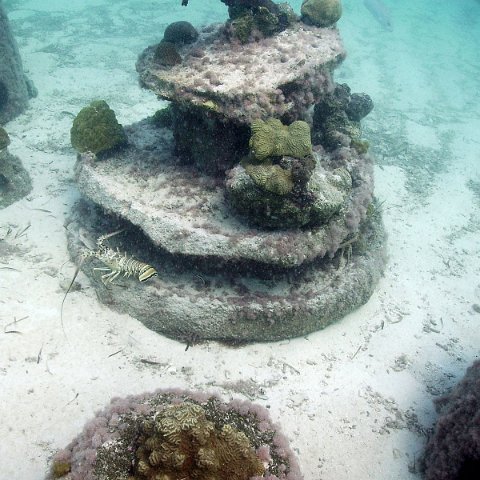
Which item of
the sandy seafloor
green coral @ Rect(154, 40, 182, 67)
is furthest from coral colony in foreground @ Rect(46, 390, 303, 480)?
green coral @ Rect(154, 40, 182, 67)

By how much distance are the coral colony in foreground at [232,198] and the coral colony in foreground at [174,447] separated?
1.93m

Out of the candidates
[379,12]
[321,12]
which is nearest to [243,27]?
[321,12]

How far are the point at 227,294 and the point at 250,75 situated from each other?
11.5 feet

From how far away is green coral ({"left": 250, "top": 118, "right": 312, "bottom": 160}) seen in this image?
5.33 metres

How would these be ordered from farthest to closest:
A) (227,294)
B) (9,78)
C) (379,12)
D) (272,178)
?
(379,12), (9,78), (227,294), (272,178)

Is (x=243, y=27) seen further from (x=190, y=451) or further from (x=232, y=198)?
(x=190, y=451)

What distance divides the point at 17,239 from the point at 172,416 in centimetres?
566

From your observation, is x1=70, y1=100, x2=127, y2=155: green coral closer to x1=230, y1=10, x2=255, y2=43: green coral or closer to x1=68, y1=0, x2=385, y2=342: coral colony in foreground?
x1=68, y1=0, x2=385, y2=342: coral colony in foreground

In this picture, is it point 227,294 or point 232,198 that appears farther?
point 227,294

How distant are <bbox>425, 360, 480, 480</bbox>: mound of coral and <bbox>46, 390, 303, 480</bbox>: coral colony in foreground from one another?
69.4 inches

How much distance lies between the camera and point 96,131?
696 cm

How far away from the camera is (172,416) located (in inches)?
130

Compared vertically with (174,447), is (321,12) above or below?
above

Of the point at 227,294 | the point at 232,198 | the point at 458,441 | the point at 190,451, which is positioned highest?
the point at 232,198
